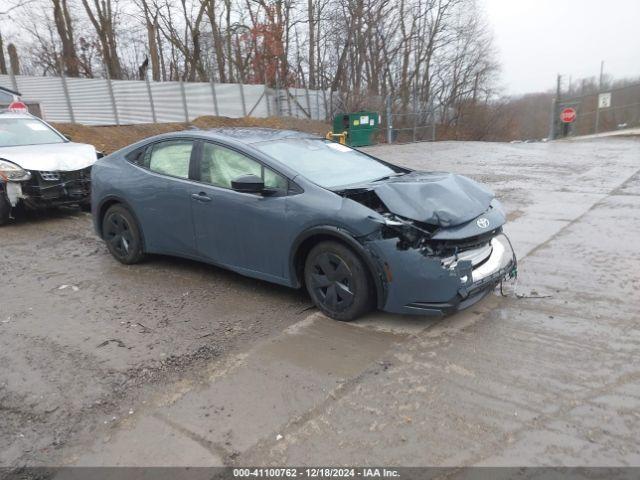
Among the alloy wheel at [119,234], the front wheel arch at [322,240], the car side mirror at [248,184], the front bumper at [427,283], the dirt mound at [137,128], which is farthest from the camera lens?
the dirt mound at [137,128]

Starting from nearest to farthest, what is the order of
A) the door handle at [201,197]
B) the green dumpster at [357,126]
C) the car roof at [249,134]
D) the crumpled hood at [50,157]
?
the door handle at [201,197] < the car roof at [249,134] < the crumpled hood at [50,157] < the green dumpster at [357,126]

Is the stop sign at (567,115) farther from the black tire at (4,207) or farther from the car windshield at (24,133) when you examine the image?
the black tire at (4,207)

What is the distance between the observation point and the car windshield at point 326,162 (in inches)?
174

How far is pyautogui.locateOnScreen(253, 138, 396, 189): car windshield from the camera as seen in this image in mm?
4431

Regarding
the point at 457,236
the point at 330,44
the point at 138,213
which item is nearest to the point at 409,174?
the point at 457,236

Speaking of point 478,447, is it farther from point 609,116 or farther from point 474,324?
point 609,116

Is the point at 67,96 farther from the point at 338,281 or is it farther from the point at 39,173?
the point at 338,281

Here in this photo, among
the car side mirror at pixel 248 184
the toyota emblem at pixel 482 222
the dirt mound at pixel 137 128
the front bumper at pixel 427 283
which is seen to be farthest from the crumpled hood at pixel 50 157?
the dirt mound at pixel 137 128

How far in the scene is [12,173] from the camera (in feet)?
24.1

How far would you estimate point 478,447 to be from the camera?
2604 millimetres

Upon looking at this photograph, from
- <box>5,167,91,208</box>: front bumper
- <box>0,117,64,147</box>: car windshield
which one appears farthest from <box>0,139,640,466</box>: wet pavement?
<box>0,117,64,147</box>: car windshield

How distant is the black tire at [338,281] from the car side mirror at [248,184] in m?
0.68

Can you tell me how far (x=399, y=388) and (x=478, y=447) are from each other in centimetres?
65

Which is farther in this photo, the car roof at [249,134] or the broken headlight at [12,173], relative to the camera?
the broken headlight at [12,173]
